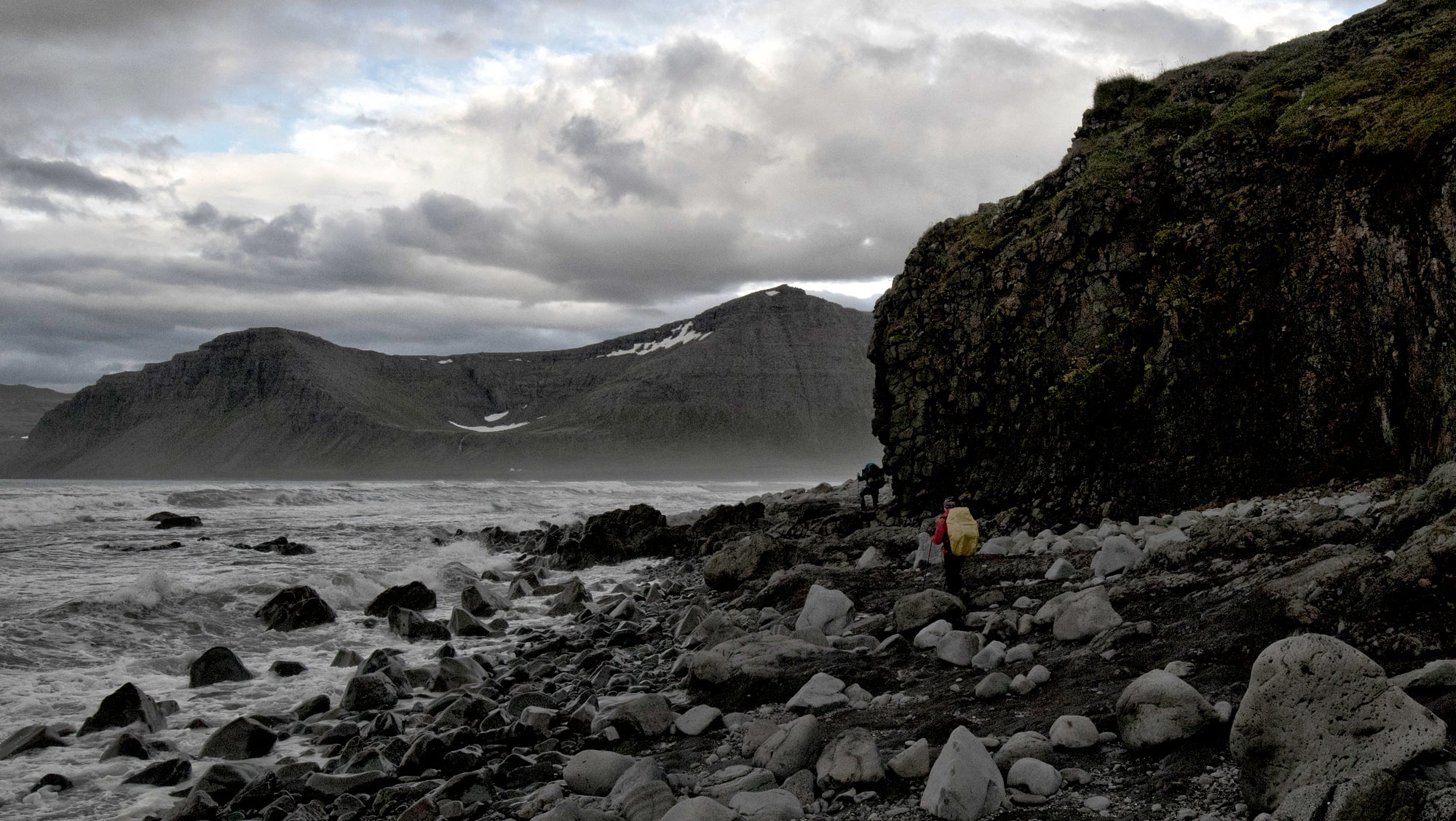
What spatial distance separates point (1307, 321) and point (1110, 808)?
37.7 feet

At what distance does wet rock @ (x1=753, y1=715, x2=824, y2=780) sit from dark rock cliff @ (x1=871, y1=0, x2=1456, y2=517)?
9638mm

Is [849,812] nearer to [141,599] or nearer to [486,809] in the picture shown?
[486,809]

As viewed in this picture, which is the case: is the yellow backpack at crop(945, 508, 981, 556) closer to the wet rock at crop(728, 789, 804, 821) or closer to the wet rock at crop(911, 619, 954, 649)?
the wet rock at crop(911, 619, 954, 649)

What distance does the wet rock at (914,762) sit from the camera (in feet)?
18.5

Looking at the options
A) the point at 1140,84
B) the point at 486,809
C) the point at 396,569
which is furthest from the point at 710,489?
the point at 486,809

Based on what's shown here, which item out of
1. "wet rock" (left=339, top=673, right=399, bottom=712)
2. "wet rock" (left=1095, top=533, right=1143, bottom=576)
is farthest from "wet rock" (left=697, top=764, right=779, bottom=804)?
"wet rock" (left=1095, top=533, right=1143, bottom=576)

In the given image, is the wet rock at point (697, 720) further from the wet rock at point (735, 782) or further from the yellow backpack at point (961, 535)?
the yellow backpack at point (961, 535)

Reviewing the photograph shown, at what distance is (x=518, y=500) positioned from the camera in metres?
50.5

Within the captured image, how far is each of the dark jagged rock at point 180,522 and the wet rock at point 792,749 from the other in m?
35.3

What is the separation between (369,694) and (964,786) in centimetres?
745

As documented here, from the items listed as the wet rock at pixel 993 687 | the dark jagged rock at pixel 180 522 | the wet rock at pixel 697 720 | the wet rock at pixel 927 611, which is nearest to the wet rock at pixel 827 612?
the wet rock at pixel 927 611

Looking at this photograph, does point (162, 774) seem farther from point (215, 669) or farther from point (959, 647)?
point (959, 647)

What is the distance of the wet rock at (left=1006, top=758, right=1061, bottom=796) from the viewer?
505 cm

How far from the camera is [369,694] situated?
991 cm
